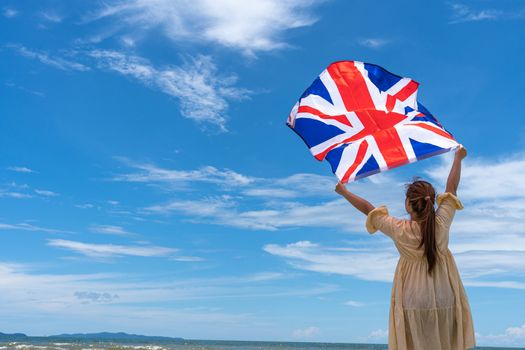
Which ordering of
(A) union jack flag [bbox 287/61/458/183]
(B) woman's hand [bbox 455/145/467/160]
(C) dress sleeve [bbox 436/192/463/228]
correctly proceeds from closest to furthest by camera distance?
(C) dress sleeve [bbox 436/192/463/228]
(B) woman's hand [bbox 455/145/467/160]
(A) union jack flag [bbox 287/61/458/183]

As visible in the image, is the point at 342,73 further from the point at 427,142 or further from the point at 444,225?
the point at 444,225

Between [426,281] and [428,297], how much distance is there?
11cm

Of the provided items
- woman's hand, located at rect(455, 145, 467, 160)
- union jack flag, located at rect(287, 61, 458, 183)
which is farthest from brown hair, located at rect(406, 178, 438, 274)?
union jack flag, located at rect(287, 61, 458, 183)

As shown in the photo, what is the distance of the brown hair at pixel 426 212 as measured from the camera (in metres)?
4.17

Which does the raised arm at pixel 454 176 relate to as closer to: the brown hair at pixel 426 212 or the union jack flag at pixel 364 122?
the brown hair at pixel 426 212

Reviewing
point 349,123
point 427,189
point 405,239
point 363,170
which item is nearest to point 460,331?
point 405,239

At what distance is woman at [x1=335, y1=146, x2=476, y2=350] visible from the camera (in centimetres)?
416

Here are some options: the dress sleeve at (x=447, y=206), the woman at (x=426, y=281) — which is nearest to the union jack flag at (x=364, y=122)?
the dress sleeve at (x=447, y=206)

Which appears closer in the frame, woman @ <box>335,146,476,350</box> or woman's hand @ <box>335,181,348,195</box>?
woman @ <box>335,146,476,350</box>

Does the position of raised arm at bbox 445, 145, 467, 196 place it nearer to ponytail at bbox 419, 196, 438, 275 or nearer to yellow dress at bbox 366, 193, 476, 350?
yellow dress at bbox 366, 193, 476, 350

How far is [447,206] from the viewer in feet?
14.0

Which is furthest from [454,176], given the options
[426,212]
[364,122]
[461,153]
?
[364,122]

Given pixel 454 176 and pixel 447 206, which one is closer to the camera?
pixel 447 206

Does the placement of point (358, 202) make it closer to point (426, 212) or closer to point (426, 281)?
point (426, 212)
